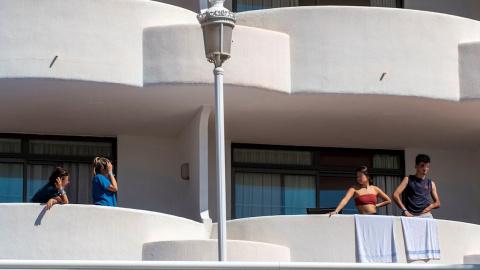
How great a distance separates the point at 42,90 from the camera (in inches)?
663

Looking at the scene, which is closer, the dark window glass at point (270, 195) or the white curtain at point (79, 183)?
the white curtain at point (79, 183)

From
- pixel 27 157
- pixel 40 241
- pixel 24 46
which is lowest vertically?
pixel 40 241

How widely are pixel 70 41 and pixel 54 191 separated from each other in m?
2.22

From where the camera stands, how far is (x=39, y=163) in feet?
63.9

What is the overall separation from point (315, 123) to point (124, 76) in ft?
12.5

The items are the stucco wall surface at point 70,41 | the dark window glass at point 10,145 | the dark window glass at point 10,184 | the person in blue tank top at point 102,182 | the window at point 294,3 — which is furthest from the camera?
the window at point 294,3

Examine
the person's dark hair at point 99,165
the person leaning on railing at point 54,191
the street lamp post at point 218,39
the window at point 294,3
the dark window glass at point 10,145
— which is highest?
the window at point 294,3

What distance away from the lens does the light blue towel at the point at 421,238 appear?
16.2 meters

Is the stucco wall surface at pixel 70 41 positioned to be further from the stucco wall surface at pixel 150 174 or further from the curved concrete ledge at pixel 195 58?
the stucco wall surface at pixel 150 174

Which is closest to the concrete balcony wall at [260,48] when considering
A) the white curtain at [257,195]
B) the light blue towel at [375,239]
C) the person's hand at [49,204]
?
the person's hand at [49,204]

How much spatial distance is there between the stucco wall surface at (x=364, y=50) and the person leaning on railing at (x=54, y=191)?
378 cm

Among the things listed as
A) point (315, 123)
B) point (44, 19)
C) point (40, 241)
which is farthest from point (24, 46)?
point (315, 123)

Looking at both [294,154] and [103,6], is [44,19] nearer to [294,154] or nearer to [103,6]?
[103,6]

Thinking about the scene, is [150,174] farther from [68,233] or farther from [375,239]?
[375,239]
